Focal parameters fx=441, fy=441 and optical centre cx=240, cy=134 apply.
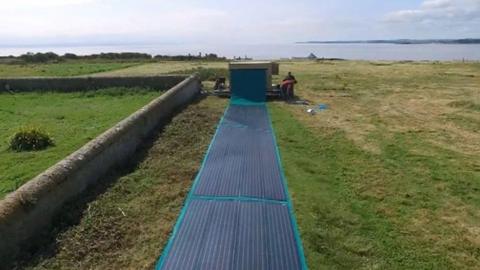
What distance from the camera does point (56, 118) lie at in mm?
14844

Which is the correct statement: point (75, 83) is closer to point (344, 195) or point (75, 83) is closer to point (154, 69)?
point (154, 69)

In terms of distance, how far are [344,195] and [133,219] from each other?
374cm

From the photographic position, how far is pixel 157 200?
7480 millimetres

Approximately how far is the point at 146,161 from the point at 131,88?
12.6 m

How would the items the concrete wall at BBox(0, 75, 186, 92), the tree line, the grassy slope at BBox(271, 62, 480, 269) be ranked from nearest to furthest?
the grassy slope at BBox(271, 62, 480, 269) → the concrete wall at BBox(0, 75, 186, 92) → the tree line

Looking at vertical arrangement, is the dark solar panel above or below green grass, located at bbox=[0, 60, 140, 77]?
below

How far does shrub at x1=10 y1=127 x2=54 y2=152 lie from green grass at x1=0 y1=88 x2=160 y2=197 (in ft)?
0.75

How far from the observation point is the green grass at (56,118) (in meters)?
9.00

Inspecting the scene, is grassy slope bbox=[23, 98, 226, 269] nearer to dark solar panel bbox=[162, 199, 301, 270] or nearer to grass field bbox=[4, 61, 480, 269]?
grass field bbox=[4, 61, 480, 269]

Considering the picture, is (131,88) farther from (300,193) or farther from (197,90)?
(300,193)

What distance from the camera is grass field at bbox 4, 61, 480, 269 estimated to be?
5.83 meters

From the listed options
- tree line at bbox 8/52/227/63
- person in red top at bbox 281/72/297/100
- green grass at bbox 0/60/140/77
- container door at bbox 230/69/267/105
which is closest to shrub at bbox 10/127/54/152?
container door at bbox 230/69/267/105

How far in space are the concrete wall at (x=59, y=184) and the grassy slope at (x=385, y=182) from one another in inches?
142

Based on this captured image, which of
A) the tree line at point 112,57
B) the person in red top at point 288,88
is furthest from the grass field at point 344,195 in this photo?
the tree line at point 112,57
